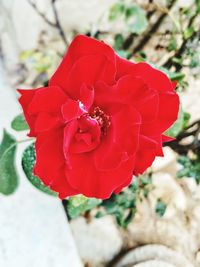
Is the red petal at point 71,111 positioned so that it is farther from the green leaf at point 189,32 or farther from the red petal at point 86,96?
the green leaf at point 189,32

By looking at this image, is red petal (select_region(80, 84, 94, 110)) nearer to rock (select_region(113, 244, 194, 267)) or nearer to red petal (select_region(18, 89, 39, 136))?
red petal (select_region(18, 89, 39, 136))

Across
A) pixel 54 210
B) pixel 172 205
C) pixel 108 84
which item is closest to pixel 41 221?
pixel 54 210

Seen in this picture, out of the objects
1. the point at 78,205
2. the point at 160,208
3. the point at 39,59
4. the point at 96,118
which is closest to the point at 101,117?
the point at 96,118

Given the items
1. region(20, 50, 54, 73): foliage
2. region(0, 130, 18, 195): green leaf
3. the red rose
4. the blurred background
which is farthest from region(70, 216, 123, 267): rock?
the red rose

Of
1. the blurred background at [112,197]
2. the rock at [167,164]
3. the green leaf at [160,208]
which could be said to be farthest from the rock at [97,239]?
the rock at [167,164]

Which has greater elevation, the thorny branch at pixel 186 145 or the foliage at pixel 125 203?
the thorny branch at pixel 186 145

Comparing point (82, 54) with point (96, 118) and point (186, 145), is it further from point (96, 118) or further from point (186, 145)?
point (186, 145)

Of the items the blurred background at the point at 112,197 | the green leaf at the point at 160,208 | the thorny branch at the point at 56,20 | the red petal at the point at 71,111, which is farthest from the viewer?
the thorny branch at the point at 56,20

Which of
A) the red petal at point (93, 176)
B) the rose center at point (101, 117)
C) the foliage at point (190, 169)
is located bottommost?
the foliage at point (190, 169)

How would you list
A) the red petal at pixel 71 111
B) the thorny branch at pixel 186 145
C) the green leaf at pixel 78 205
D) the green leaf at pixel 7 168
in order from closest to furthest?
the red petal at pixel 71 111 → the green leaf at pixel 7 168 → the green leaf at pixel 78 205 → the thorny branch at pixel 186 145
